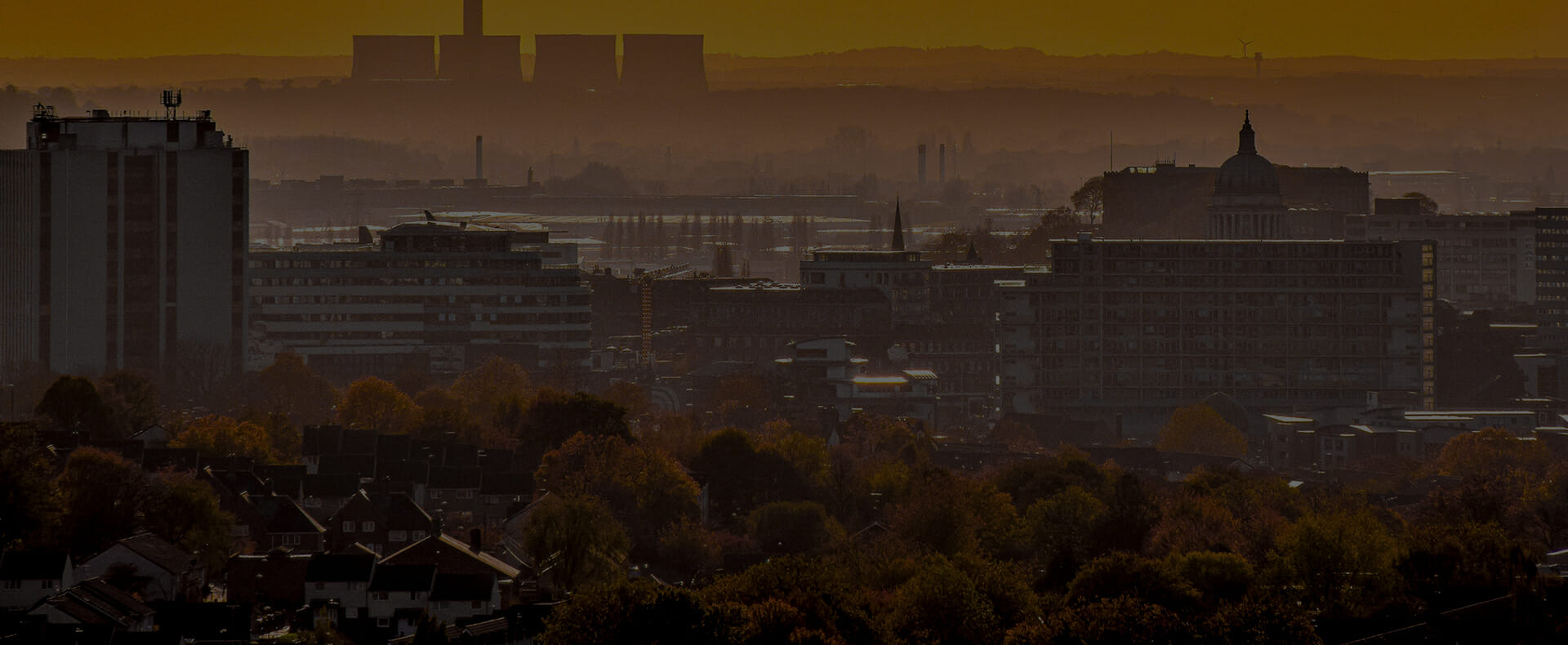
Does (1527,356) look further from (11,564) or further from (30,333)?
(11,564)

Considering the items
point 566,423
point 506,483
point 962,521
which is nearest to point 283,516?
point 506,483

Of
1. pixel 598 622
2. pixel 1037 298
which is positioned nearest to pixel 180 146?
pixel 1037 298

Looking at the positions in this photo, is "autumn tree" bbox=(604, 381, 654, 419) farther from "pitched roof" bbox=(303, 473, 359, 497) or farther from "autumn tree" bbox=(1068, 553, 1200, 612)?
"autumn tree" bbox=(1068, 553, 1200, 612)

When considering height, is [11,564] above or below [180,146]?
below

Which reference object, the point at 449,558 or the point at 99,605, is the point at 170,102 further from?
the point at 99,605

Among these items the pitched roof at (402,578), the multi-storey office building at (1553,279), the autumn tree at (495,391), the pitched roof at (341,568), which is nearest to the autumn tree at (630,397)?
the autumn tree at (495,391)
